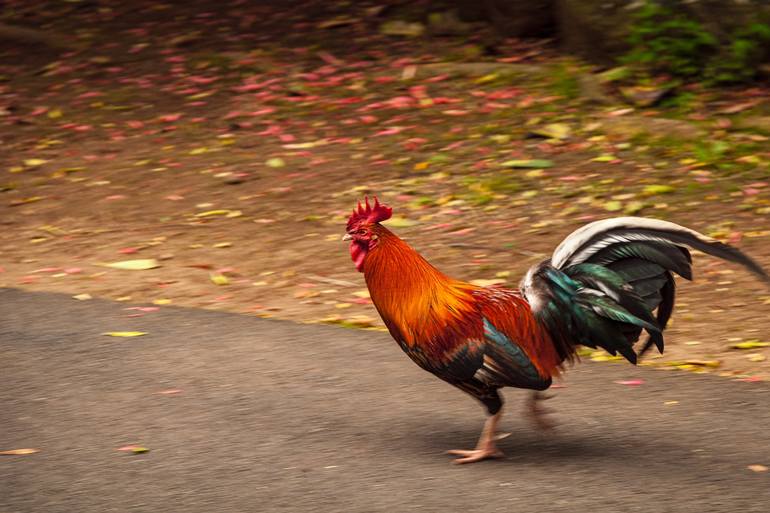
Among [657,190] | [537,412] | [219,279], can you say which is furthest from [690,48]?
[537,412]

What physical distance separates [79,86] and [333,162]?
435cm

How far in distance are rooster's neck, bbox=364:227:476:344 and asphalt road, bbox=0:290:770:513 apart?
0.69m

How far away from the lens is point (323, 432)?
5.68m

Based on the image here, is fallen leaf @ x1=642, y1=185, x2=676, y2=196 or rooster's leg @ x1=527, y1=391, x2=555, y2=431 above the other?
rooster's leg @ x1=527, y1=391, x2=555, y2=431

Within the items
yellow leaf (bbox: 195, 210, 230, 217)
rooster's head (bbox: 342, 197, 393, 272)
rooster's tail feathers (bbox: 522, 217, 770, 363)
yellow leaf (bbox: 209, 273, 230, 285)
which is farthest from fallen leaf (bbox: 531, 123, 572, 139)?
rooster's head (bbox: 342, 197, 393, 272)

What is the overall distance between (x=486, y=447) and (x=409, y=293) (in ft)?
2.66

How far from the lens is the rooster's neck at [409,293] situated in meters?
5.05

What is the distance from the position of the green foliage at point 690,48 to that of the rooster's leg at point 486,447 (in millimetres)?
7278

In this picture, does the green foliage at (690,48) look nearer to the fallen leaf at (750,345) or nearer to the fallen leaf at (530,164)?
the fallen leaf at (530,164)

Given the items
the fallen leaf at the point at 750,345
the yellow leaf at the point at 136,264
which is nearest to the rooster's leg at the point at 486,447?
the fallen leaf at the point at 750,345

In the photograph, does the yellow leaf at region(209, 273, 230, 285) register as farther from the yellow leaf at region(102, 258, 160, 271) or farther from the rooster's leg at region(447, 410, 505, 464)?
the rooster's leg at region(447, 410, 505, 464)

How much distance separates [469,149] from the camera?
1090 cm

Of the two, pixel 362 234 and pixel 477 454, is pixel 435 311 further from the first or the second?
pixel 477 454

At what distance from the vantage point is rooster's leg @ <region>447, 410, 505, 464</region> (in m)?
5.21
